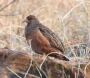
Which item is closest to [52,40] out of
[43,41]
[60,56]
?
[43,41]

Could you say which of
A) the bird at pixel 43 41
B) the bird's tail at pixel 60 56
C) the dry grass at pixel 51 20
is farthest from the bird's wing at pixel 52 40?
the dry grass at pixel 51 20

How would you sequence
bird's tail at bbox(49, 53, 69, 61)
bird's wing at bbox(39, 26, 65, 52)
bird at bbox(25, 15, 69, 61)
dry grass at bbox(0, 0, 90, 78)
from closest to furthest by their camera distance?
bird's tail at bbox(49, 53, 69, 61)
bird at bbox(25, 15, 69, 61)
bird's wing at bbox(39, 26, 65, 52)
dry grass at bbox(0, 0, 90, 78)

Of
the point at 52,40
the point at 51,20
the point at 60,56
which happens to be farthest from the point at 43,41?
the point at 51,20

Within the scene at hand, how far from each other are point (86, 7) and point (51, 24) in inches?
25.5

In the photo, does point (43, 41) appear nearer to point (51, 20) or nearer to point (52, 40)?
point (52, 40)

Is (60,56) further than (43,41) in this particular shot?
No

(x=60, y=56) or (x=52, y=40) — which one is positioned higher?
(x=52, y=40)

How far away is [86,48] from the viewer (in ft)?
26.0

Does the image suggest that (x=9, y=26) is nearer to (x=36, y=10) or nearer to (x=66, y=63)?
(x=36, y=10)

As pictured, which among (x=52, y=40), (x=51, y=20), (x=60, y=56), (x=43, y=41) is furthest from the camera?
(x=51, y=20)

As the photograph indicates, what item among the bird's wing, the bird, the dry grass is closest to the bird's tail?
the bird

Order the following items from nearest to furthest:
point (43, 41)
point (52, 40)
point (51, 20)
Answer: point (43, 41), point (52, 40), point (51, 20)

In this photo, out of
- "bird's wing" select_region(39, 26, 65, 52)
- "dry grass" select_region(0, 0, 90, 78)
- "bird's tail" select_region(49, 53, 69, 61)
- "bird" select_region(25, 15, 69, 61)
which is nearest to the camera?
"bird's tail" select_region(49, 53, 69, 61)

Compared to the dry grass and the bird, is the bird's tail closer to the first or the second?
the bird
